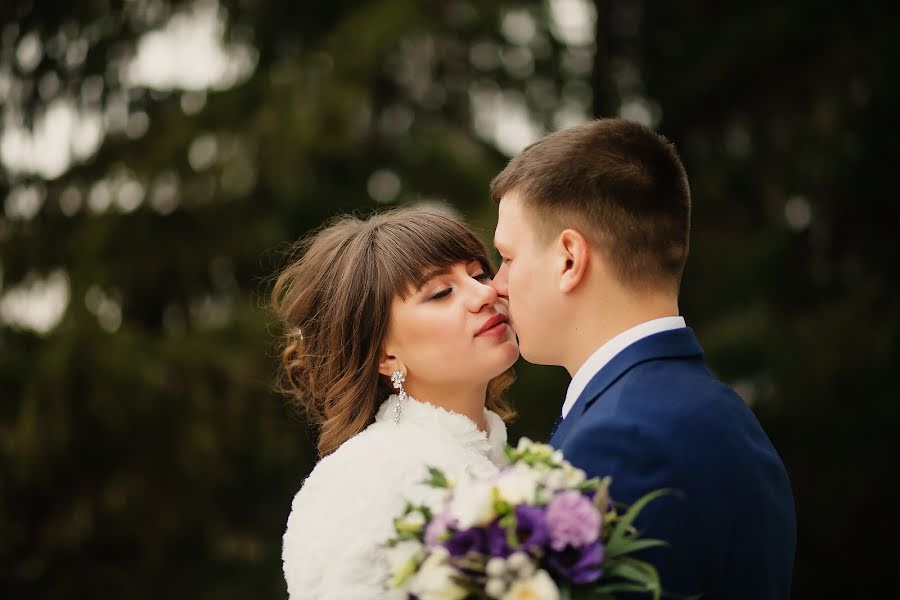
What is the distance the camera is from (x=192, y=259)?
32.4ft

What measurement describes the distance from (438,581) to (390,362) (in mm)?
1423

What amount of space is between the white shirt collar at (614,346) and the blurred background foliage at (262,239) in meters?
6.40

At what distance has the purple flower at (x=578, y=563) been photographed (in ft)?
7.34

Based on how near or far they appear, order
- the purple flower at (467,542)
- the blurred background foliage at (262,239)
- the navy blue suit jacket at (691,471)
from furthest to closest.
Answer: the blurred background foliage at (262,239)
the navy blue suit jacket at (691,471)
the purple flower at (467,542)

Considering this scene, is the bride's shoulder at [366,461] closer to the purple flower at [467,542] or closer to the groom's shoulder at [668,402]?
the groom's shoulder at [668,402]

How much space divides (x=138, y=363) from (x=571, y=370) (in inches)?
267

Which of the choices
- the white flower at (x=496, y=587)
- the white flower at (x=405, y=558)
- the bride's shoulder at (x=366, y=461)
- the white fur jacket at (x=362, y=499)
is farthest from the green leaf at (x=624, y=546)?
the bride's shoulder at (x=366, y=461)

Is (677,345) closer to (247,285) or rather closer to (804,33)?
(247,285)

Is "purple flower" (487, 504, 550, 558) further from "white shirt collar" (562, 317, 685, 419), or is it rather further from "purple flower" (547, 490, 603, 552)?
"white shirt collar" (562, 317, 685, 419)

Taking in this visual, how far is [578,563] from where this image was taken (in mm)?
2252

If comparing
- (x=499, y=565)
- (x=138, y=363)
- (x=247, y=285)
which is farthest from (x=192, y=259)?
(x=499, y=565)

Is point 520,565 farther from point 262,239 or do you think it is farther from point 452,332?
point 262,239

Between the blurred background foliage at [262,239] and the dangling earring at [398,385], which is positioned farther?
the blurred background foliage at [262,239]

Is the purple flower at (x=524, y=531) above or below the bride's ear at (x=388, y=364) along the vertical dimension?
above
